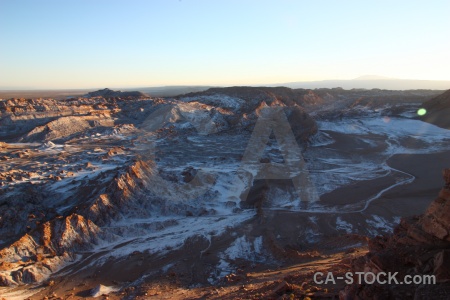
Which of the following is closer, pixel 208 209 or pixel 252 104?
pixel 208 209

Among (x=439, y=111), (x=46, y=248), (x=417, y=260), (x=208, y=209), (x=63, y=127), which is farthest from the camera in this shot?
(x=439, y=111)

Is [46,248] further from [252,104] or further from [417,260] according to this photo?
[252,104]

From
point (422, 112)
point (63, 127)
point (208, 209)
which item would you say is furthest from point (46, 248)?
point (422, 112)

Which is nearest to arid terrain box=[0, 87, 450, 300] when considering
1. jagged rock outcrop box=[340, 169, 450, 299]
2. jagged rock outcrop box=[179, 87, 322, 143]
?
jagged rock outcrop box=[340, 169, 450, 299]

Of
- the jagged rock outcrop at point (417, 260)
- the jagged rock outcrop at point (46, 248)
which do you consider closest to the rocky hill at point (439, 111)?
the jagged rock outcrop at point (417, 260)

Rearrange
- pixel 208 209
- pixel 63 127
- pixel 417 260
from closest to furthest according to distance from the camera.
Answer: pixel 417 260 < pixel 208 209 < pixel 63 127

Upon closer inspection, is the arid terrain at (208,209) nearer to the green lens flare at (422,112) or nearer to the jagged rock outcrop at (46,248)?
the jagged rock outcrop at (46,248)

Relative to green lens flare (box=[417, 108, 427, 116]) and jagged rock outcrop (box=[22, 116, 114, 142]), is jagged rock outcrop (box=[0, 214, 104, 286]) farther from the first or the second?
green lens flare (box=[417, 108, 427, 116])
